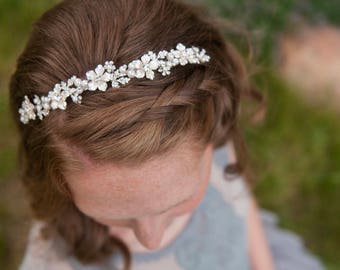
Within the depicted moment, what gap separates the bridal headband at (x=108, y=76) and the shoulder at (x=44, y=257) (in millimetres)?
539

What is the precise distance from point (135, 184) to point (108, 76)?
0.21m

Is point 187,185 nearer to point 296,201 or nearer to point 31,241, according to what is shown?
point 31,241

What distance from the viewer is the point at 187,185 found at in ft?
3.34

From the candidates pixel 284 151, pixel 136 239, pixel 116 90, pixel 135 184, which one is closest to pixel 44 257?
pixel 136 239

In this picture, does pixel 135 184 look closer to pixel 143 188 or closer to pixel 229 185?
pixel 143 188

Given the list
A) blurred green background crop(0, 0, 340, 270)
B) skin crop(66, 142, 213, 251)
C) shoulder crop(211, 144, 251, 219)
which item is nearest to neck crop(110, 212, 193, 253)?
shoulder crop(211, 144, 251, 219)

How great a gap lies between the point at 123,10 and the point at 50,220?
24.3 inches

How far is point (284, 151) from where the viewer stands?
2227 mm

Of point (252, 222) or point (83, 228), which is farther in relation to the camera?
point (252, 222)

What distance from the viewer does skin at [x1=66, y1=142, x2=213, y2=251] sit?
3.13 ft

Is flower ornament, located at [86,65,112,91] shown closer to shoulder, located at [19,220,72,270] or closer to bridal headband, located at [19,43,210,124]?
bridal headband, located at [19,43,210,124]

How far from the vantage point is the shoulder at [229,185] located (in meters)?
1.54

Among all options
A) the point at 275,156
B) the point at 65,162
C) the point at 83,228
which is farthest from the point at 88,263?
the point at 275,156

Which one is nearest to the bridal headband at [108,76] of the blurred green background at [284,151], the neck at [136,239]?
the neck at [136,239]
